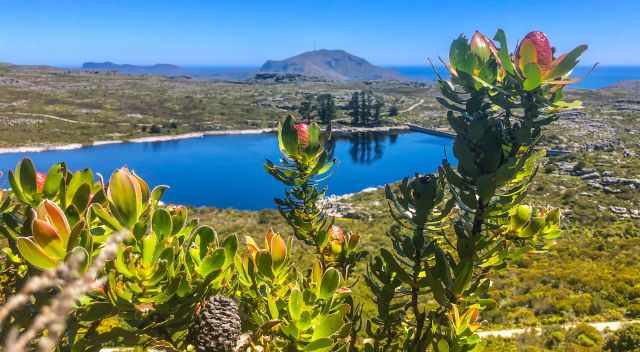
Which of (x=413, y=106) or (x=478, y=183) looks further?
(x=413, y=106)

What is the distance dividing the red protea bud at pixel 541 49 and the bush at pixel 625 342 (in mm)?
5729

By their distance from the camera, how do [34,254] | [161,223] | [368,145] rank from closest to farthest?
[34,254]
[161,223]
[368,145]

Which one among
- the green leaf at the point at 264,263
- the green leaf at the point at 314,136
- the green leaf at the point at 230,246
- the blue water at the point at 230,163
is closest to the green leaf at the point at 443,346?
the green leaf at the point at 264,263

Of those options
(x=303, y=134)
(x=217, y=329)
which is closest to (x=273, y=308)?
(x=217, y=329)

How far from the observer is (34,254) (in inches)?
35.4

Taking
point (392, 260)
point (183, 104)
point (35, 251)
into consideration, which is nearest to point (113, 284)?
point (35, 251)

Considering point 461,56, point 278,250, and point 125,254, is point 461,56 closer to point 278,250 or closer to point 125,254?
point 278,250

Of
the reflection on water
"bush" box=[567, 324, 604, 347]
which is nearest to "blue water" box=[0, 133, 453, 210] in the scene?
the reflection on water

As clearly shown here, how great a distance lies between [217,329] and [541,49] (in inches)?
48.5

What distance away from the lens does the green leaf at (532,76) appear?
1290mm

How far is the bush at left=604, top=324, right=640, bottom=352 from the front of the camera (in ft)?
18.5

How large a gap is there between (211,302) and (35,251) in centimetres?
40

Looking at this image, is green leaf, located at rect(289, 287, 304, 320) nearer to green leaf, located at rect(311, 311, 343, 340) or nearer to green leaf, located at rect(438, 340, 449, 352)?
green leaf, located at rect(311, 311, 343, 340)

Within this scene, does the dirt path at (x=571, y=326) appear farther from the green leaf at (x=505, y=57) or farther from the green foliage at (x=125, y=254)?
the green foliage at (x=125, y=254)
